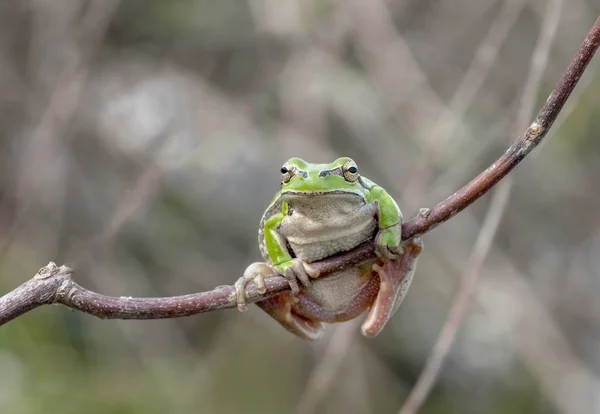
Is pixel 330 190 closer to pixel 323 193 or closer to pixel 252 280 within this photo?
pixel 323 193

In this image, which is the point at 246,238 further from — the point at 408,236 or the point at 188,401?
the point at 408,236

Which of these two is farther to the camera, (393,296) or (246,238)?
(246,238)

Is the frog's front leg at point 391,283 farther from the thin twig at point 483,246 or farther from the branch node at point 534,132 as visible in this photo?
the branch node at point 534,132

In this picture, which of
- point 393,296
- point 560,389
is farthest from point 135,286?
point 393,296

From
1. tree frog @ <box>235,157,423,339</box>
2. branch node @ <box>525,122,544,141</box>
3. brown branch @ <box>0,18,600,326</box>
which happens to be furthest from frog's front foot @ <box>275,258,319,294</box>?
branch node @ <box>525,122,544,141</box>

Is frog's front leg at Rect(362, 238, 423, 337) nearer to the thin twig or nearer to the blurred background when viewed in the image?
the thin twig

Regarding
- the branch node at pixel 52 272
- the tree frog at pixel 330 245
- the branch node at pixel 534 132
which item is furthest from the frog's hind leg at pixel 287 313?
the branch node at pixel 534 132

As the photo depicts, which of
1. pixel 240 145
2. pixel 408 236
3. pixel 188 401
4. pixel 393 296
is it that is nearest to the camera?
pixel 408 236
